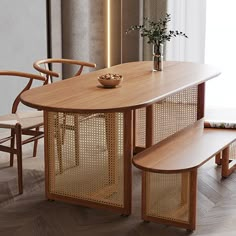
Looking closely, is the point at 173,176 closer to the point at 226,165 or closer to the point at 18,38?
the point at 226,165

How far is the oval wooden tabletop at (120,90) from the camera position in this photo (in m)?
3.07

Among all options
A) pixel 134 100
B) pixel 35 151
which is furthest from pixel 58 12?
pixel 134 100

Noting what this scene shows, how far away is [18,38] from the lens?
5.31 m

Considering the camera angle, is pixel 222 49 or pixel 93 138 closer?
pixel 93 138

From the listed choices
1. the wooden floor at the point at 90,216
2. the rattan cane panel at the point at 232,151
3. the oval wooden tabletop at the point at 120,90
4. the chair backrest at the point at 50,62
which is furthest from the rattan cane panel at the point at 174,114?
the chair backrest at the point at 50,62

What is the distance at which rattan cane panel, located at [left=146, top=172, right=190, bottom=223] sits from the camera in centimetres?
326

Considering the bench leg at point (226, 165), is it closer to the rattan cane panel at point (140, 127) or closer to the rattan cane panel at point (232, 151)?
the rattan cane panel at point (232, 151)

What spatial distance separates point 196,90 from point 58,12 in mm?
2087

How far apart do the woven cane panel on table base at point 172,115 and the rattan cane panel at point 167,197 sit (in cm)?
96

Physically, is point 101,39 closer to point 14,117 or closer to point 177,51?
point 177,51

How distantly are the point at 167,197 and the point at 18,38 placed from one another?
2.57 meters

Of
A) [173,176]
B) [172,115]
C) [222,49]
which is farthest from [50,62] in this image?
[222,49]

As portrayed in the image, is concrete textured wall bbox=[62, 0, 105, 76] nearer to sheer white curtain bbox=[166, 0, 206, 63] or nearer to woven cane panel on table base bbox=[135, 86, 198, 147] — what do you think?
sheer white curtain bbox=[166, 0, 206, 63]

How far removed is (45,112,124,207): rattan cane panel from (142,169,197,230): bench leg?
22cm
